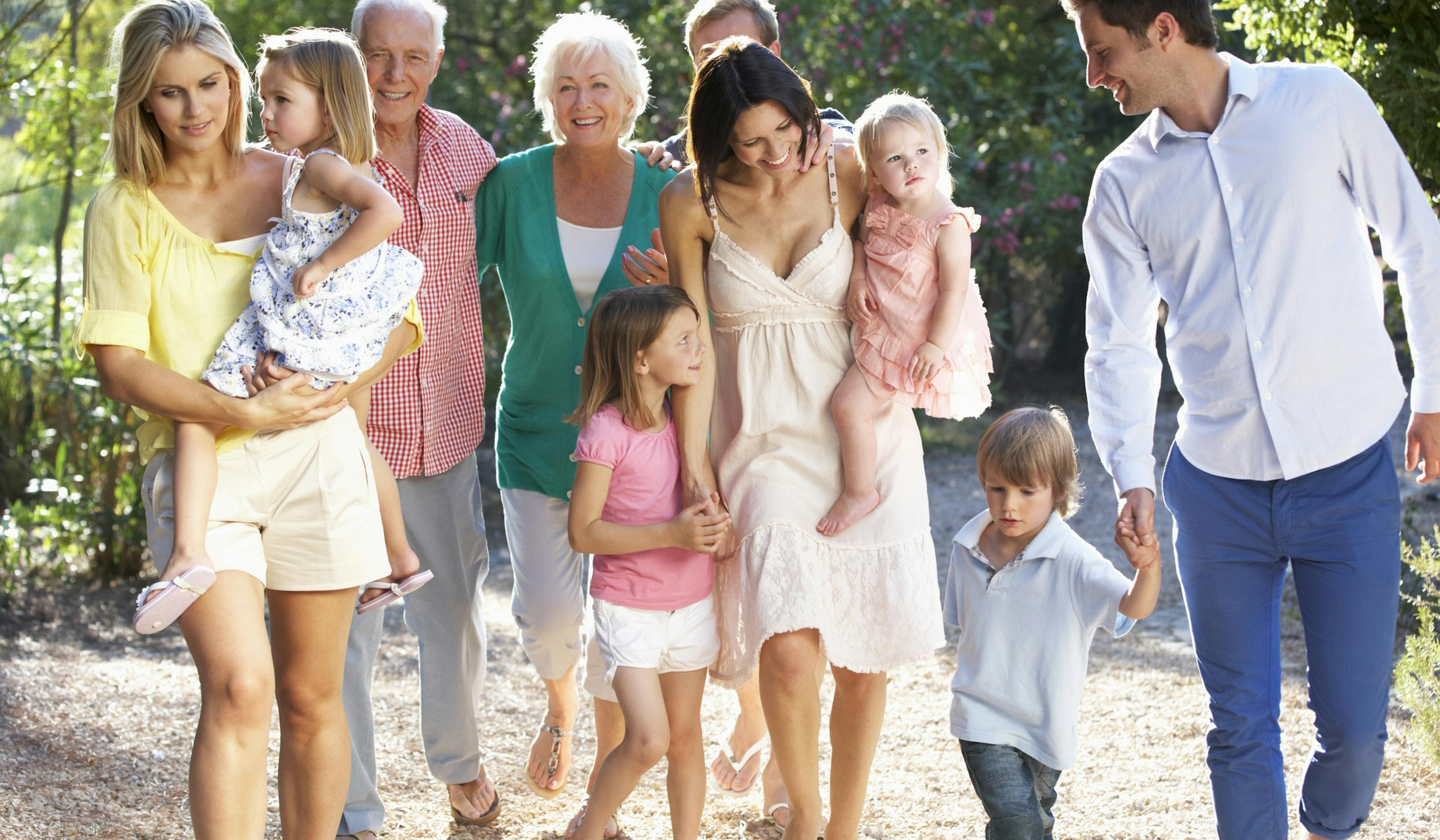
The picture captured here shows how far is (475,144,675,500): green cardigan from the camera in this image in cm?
350

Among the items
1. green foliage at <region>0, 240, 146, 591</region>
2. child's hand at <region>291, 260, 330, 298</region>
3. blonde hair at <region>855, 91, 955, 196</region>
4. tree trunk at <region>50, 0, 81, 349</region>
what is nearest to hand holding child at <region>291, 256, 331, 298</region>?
child's hand at <region>291, 260, 330, 298</region>

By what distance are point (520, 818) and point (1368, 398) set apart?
2440 mm

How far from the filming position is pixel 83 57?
24.3 ft

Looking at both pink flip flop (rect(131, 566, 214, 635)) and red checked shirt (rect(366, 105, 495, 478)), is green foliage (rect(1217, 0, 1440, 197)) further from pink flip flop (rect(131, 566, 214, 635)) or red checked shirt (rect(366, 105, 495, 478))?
pink flip flop (rect(131, 566, 214, 635))

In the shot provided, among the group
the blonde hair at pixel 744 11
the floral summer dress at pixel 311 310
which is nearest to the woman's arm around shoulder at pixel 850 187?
the blonde hair at pixel 744 11

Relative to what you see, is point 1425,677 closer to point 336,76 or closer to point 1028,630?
point 1028,630

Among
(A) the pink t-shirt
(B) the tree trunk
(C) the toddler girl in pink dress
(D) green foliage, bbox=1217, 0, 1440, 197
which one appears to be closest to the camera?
(C) the toddler girl in pink dress

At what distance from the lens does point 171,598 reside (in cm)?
240

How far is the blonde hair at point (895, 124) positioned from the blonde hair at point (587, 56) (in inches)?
28.4

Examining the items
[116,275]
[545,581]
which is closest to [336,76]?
[116,275]

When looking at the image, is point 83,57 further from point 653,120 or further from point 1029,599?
point 1029,599

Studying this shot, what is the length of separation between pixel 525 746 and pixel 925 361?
2.24 metres

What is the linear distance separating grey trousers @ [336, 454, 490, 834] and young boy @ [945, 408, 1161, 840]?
1.38 meters

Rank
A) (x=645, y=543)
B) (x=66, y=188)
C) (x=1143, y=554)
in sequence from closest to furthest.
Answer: (x=1143, y=554)
(x=645, y=543)
(x=66, y=188)
